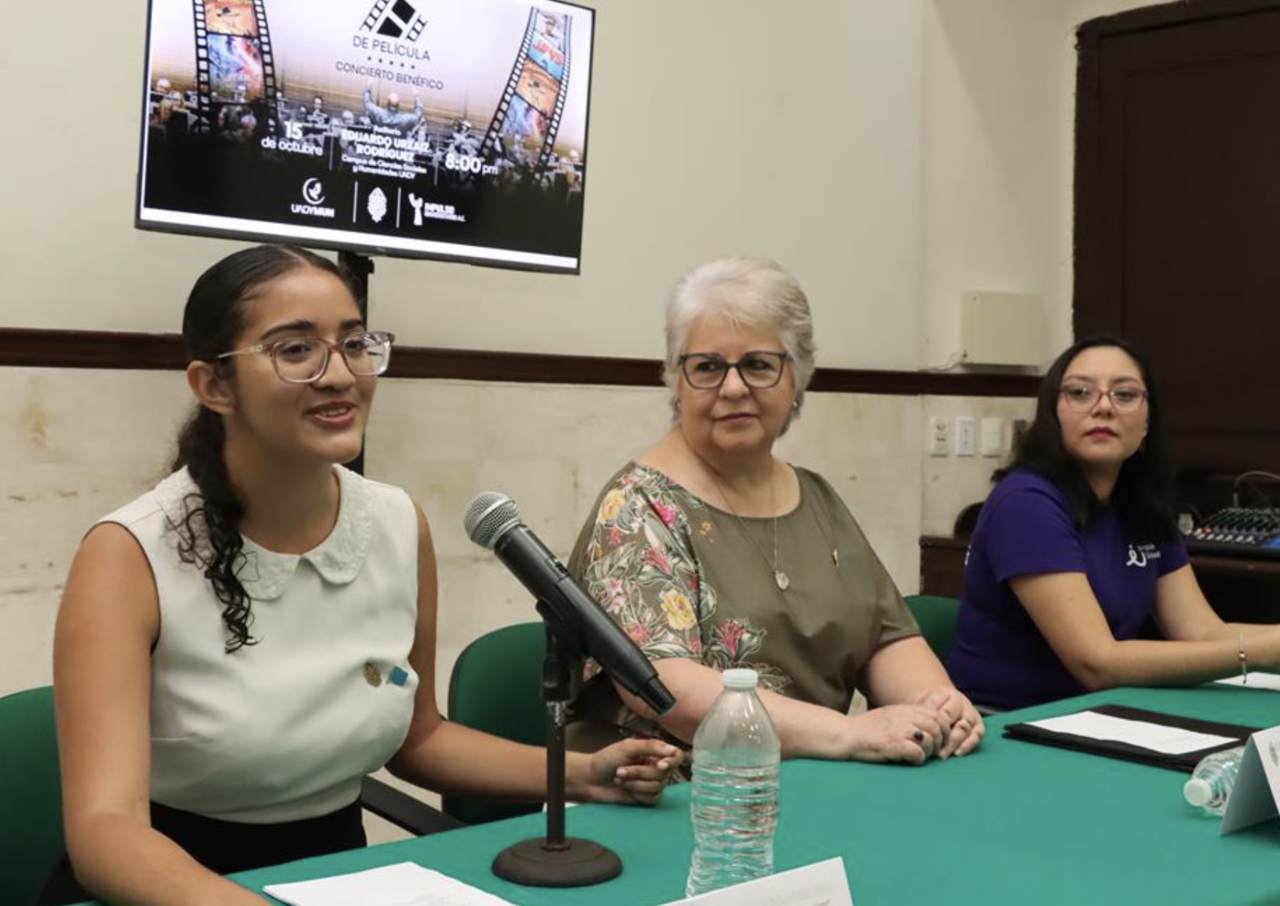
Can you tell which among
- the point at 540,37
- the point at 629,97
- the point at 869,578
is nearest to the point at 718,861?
the point at 869,578

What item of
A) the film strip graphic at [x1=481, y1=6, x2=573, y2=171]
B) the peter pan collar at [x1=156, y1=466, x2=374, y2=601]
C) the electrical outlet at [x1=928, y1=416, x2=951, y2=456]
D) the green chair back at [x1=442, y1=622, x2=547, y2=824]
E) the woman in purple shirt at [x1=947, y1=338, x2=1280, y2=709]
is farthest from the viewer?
the electrical outlet at [x1=928, y1=416, x2=951, y2=456]

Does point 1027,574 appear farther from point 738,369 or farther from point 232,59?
point 232,59

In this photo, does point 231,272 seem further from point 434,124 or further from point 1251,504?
point 1251,504

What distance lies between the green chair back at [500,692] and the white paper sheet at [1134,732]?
0.79m

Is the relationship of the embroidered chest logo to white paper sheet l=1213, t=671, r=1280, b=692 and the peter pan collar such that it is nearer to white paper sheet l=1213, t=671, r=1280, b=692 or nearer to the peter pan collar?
white paper sheet l=1213, t=671, r=1280, b=692

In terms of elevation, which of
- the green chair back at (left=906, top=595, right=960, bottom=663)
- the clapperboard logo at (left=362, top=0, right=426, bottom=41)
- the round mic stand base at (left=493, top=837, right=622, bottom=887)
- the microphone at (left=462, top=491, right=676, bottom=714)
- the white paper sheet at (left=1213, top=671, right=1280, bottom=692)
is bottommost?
the round mic stand base at (left=493, top=837, right=622, bottom=887)

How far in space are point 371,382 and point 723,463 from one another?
0.72m

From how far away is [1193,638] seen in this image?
277 cm

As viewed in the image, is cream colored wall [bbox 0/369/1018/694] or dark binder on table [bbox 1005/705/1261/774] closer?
dark binder on table [bbox 1005/705/1261/774]

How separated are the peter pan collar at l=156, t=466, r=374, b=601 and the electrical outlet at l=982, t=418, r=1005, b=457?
10.4ft

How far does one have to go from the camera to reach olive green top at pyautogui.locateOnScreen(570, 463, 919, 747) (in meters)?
2.08

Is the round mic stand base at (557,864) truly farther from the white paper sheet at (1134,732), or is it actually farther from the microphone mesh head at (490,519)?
the white paper sheet at (1134,732)

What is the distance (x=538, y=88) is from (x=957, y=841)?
6.87 feet

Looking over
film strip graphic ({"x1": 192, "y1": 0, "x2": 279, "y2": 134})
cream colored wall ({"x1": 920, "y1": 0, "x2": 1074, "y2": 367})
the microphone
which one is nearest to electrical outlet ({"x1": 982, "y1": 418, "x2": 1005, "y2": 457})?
cream colored wall ({"x1": 920, "y1": 0, "x2": 1074, "y2": 367})
